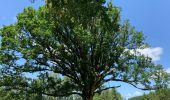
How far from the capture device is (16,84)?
1588 inches

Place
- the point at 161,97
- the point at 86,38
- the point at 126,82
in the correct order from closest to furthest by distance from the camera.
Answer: the point at 86,38, the point at 126,82, the point at 161,97

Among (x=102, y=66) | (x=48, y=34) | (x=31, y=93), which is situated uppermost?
(x=48, y=34)

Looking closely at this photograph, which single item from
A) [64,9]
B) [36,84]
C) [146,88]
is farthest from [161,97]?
[64,9]

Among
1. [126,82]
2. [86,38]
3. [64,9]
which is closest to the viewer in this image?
[64,9]

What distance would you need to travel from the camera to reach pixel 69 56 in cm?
4106

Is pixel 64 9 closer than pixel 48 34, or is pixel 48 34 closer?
pixel 64 9

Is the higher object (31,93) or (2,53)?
(2,53)

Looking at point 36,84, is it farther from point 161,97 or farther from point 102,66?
point 161,97

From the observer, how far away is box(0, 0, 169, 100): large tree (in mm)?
39625

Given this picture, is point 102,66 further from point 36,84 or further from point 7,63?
point 7,63

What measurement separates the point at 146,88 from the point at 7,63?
15.7 meters

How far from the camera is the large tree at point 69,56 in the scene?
3962 centimetres

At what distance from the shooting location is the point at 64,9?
18.1 m

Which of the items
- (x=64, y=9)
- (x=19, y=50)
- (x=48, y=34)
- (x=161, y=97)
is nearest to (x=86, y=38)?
(x=48, y=34)
